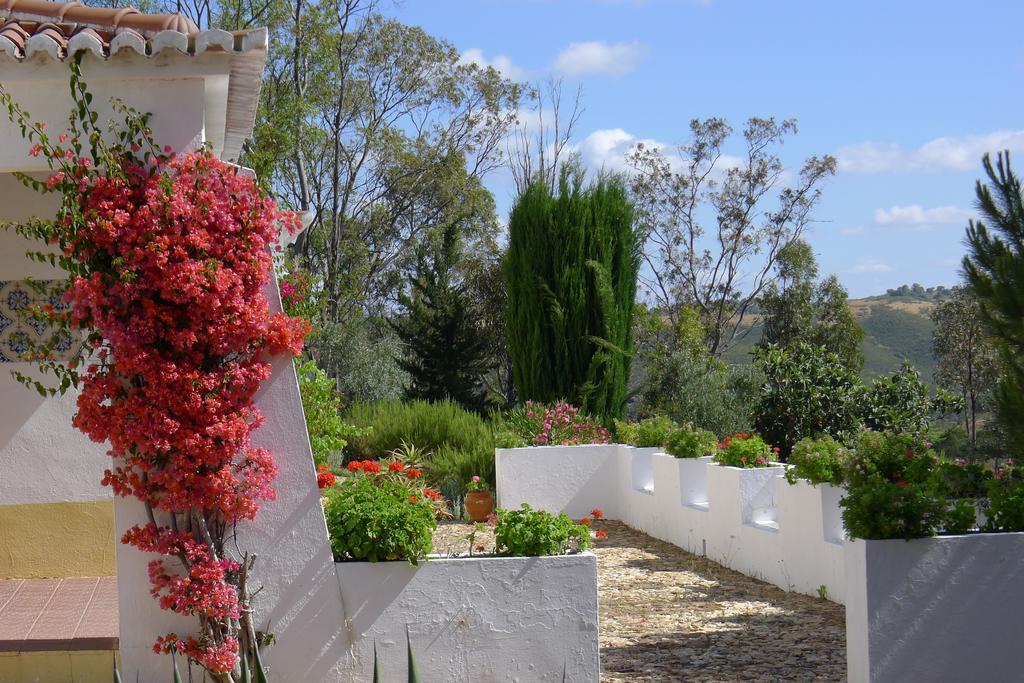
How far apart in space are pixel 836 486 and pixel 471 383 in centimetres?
1496

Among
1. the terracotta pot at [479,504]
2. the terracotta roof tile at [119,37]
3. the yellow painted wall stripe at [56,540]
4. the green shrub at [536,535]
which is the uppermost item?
the terracotta roof tile at [119,37]

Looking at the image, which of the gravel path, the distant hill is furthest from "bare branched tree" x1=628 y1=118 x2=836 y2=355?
the gravel path

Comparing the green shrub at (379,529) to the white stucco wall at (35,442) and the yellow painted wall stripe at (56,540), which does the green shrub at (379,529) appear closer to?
the white stucco wall at (35,442)

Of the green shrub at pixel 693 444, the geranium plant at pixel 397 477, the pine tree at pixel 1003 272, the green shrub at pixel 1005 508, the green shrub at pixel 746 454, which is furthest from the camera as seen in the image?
the green shrub at pixel 693 444

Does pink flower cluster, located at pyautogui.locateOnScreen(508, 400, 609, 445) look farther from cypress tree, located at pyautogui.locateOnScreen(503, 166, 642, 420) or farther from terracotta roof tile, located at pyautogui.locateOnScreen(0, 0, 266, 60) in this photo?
terracotta roof tile, located at pyautogui.locateOnScreen(0, 0, 266, 60)

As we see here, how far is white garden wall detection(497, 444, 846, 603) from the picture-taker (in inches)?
296

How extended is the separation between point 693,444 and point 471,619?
17.7 ft

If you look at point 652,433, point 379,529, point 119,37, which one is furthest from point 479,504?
point 119,37

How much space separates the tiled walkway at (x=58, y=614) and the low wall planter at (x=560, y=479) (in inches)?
236

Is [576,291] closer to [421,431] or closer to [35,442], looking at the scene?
[421,431]

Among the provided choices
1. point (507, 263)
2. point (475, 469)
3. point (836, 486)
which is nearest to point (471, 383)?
point (507, 263)

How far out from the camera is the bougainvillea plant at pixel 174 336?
14.7 feet

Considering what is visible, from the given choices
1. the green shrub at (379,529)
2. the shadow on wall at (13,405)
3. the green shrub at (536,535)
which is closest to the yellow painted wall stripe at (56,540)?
the shadow on wall at (13,405)

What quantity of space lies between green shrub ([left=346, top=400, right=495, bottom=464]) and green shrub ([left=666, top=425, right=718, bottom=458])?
4.50 m
